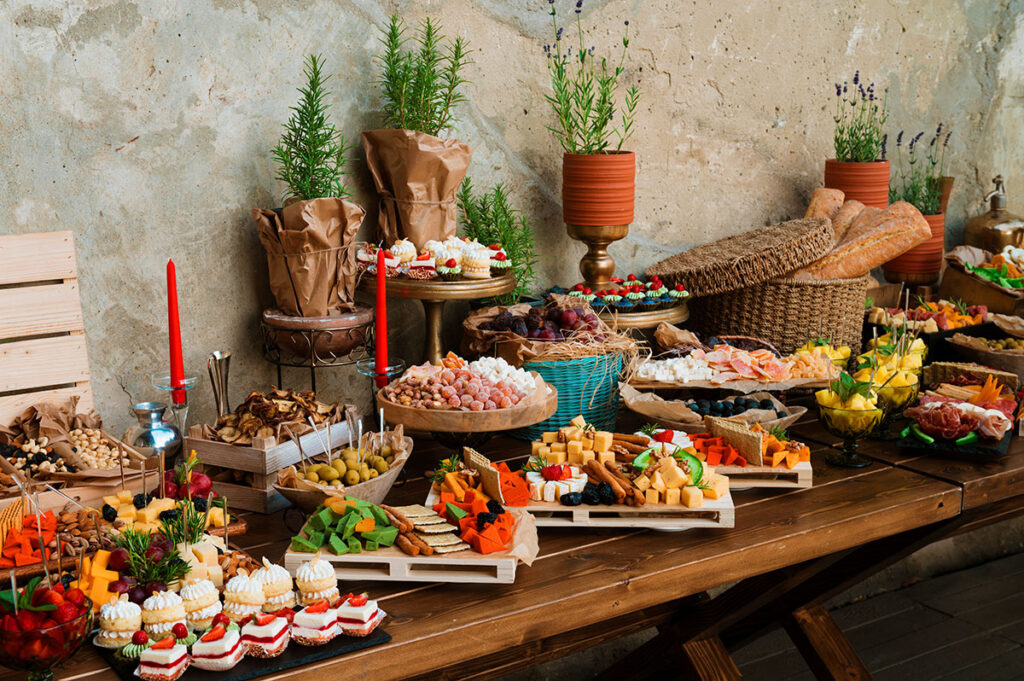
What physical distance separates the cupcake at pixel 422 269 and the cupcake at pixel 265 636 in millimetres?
1199

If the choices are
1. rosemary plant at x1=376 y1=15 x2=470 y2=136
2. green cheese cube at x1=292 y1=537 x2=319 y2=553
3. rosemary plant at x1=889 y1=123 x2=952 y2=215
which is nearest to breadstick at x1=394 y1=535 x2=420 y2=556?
green cheese cube at x1=292 y1=537 x2=319 y2=553

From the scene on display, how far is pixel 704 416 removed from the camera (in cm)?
236

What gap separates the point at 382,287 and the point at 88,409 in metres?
0.78

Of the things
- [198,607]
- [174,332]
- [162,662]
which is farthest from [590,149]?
[162,662]

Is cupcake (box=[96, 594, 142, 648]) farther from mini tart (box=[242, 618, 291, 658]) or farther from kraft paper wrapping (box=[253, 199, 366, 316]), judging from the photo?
kraft paper wrapping (box=[253, 199, 366, 316])

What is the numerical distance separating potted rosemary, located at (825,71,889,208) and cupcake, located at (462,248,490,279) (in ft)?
5.54

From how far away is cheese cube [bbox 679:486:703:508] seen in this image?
189 centimetres

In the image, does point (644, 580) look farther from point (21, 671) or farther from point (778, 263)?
point (778, 263)

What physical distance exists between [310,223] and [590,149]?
1043mm

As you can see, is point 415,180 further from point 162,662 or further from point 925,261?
point 925,261

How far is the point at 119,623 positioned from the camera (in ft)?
4.69

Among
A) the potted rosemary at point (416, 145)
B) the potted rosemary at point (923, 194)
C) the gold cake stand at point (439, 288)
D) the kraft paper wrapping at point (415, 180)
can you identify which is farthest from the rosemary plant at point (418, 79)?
the potted rosemary at point (923, 194)

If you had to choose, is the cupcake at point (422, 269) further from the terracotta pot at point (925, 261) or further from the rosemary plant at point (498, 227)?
the terracotta pot at point (925, 261)

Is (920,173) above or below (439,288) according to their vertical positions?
above
